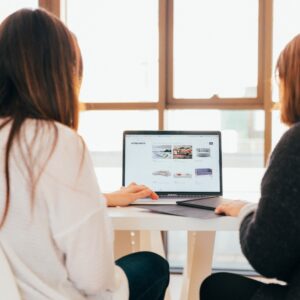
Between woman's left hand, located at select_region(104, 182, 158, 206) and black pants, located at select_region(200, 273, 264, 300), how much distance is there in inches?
18.7

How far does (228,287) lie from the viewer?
4.14ft

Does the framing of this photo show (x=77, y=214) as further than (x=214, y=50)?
No

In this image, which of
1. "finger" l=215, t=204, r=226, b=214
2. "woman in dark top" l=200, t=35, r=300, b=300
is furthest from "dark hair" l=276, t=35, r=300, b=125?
"finger" l=215, t=204, r=226, b=214

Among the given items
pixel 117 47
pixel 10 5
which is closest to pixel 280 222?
pixel 117 47

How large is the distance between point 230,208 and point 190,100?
1642mm

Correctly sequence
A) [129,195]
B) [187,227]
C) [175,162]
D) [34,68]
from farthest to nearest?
[175,162], [129,195], [187,227], [34,68]

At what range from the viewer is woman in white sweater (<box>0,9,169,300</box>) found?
97 centimetres

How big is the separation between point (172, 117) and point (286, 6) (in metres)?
0.98

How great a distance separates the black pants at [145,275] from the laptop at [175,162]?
0.49 meters

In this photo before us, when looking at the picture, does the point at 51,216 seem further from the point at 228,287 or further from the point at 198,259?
the point at 198,259

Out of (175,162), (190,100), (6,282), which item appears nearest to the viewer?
(6,282)

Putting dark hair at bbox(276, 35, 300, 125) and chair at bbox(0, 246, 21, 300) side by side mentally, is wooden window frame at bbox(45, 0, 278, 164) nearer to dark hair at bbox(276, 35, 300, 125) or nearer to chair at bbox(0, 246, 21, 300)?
dark hair at bbox(276, 35, 300, 125)

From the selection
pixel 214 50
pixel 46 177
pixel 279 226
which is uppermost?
pixel 214 50

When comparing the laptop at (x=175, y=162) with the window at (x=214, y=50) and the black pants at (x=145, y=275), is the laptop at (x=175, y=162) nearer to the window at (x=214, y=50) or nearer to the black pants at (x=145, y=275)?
the black pants at (x=145, y=275)
